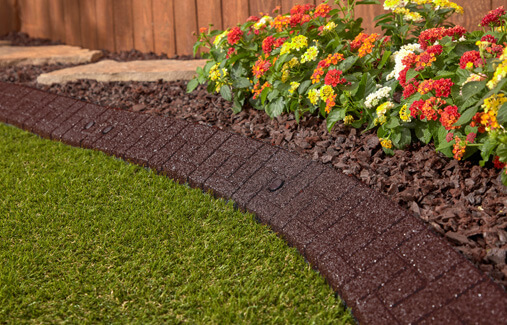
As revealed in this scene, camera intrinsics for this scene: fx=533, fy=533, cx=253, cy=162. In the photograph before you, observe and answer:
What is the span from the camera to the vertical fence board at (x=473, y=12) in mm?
3353

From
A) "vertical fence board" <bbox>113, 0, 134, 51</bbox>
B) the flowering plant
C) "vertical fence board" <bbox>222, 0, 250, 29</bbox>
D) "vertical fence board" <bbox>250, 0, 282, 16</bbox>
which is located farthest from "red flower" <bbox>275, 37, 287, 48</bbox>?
"vertical fence board" <bbox>113, 0, 134, 51</bbox>

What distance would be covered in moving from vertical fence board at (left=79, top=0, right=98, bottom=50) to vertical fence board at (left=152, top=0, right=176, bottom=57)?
3.96 ft

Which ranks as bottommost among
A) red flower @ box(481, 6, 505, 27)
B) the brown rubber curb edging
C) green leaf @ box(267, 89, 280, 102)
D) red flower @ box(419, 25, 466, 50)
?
the brown rubber curb edging

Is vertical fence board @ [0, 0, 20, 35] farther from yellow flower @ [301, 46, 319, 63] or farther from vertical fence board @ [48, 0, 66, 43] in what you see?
yellow flower @ [301, 46, 319, 63]

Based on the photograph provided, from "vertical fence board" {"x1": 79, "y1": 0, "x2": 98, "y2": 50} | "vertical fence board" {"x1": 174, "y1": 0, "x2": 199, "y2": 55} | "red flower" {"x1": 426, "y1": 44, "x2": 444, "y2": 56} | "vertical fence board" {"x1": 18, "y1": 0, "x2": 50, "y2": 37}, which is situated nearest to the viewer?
"red flower" {"x1": 426, "y1": 44, "x2": 444, "y2": 56}

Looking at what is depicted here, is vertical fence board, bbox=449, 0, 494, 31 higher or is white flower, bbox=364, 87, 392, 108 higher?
vertical fence board, bbox=449, 0, 494, 31

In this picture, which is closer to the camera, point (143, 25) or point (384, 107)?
point (384, 107)

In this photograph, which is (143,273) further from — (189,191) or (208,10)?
(208,10)

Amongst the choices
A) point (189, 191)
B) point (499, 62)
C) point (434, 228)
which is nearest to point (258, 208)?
point (189, 191)

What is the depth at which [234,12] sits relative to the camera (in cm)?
482

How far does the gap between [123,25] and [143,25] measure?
0.38m

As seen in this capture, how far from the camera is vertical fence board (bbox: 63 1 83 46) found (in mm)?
6809

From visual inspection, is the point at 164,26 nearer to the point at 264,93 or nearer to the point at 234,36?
the point at 234,36

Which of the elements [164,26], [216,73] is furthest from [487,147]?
[164,26]
